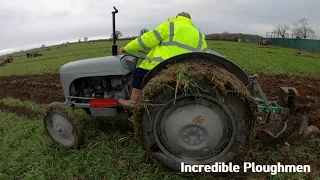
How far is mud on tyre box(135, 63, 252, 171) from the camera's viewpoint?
324 centimetres

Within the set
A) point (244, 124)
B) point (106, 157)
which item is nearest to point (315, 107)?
point (244, 124)

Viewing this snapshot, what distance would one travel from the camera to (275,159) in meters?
3.88

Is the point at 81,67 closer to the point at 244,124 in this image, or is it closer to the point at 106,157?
the point at 106,157

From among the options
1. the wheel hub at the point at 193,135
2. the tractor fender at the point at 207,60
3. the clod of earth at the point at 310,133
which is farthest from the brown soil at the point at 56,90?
the wheel hub at the point at 193,135

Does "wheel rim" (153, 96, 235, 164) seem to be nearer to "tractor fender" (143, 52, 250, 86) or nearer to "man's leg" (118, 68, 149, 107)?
"tractor fender" (143, 52, 250, 86)

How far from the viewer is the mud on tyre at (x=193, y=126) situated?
10.6ft

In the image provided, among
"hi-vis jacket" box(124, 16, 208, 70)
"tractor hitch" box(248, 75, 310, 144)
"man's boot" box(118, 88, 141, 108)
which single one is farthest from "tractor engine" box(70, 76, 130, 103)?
"tractor hitch" box(248, 75, 310, 144)

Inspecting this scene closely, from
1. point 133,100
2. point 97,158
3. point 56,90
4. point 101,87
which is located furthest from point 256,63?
point 97,158

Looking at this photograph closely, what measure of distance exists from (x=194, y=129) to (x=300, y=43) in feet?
149

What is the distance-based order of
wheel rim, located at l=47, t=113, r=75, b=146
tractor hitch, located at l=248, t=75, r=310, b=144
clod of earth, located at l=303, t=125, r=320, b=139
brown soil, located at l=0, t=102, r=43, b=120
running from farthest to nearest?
brown soil, located at l=0, t=102, r=43, b=120, wheel rim, located at l=47, t=113, r=75, b=146, clod of earth, located at l=303, t=125, r=320, b=139, tractor hitch, located at l=248, t=75, r=310, b=144

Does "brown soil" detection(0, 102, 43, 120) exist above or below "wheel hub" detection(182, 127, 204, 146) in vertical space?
below

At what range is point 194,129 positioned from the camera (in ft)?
11.1

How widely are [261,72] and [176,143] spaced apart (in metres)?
9.90

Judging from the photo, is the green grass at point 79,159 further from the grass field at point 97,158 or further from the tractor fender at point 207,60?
the tractor fender at point 207,60
